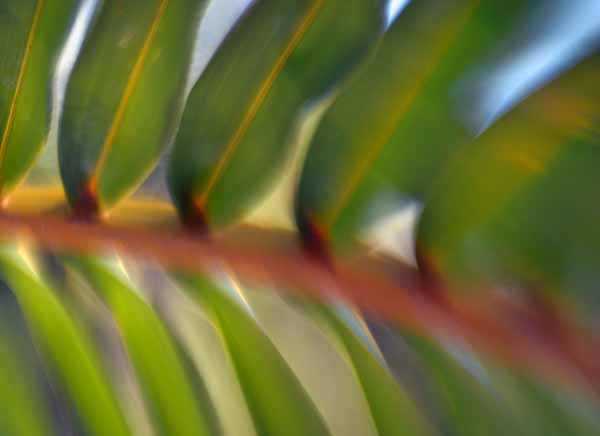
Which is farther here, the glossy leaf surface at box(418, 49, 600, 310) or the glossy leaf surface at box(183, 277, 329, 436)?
the glossy leaf surface at box(183, 277, 329, 436)

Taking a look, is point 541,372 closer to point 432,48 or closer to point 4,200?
point 432,48

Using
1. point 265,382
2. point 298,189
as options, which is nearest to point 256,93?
point 298,189

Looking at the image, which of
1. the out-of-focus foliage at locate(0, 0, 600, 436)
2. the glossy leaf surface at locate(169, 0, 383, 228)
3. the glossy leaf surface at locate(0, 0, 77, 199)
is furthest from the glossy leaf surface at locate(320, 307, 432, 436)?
the glossy leaf surface at locate(0, 0, 77, 199)

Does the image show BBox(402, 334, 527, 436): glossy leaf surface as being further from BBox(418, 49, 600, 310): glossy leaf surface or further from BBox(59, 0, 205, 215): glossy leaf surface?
BBox(59, 0, 205, 215): glossy leaf surface

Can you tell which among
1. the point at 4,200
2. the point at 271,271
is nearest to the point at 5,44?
the point at 4,200

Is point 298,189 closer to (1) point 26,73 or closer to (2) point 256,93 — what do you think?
(2) point 256,93

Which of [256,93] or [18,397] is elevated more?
[256,93]
